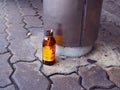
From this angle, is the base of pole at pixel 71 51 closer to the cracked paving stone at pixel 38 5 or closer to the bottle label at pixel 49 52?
the bottle label at pixel 49 52

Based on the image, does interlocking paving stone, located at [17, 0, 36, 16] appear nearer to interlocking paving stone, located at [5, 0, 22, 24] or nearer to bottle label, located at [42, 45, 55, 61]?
interlocking paving stone, located at [5, 0, 22, 24]

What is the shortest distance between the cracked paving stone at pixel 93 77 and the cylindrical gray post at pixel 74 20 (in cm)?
15

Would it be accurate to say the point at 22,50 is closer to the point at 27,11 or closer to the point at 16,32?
the point at 16,32

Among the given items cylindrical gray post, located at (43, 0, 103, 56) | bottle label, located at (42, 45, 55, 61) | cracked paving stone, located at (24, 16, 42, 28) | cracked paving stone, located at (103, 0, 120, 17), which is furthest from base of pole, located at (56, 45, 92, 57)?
cracked paving stone, located at (103, 0, 120, 17)

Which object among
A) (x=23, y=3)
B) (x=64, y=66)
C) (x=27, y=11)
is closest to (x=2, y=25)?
(x=27, y=11)

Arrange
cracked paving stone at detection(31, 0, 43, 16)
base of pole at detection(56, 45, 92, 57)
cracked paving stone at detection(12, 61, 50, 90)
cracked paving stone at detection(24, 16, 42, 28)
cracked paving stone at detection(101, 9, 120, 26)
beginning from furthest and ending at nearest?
cracked paving stone at detection(31, 0, 43, 16)
cracked paving stone at detection(101, 9, 120, 26)
cracked paving stone at detection(24, 16, 42, 28)
base of pole at detection(56, 45, 92, 57)
cracked paving stone at detection(12, 61, 50, 90)

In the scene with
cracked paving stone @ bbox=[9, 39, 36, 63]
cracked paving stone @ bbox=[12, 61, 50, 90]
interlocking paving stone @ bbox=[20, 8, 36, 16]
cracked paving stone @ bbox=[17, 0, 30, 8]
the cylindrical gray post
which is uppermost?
the cylindrical gray post

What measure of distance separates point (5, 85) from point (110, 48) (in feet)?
2.45

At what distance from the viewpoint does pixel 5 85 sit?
107 cm

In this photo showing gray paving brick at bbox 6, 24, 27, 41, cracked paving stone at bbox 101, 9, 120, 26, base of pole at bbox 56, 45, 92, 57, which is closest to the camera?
base of pole at bbox 56, 45, 92, 57

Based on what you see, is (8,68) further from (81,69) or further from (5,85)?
(81,69)

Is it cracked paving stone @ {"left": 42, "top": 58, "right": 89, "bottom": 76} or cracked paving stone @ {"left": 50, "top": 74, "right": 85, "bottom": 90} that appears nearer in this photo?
Result: cracked paving stone @ {"left": 50, "top": 74, "right": 85, "bottom": 90}

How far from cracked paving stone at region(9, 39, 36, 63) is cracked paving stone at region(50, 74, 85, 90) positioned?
0.81ft

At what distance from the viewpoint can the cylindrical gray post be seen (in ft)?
3.82
